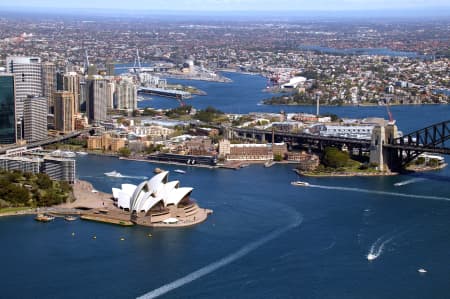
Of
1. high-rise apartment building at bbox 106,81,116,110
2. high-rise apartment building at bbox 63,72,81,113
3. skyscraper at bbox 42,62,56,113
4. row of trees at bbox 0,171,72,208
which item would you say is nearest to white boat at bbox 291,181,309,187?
row of trees at bbox 0,171,72,208

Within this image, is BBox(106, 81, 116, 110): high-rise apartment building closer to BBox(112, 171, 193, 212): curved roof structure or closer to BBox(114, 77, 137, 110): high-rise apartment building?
BBox(114, 77, 137, 110): high-rise apartment building

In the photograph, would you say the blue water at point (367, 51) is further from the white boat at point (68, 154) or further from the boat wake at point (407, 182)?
the boat wake at point (407, 182)

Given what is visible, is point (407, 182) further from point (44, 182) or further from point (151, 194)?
point (44, 182)

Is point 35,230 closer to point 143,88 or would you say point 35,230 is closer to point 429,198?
point 429,198

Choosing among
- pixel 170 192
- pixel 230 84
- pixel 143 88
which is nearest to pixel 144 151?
pixel 170 192

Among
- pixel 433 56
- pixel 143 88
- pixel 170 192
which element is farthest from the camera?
pixel 433 56

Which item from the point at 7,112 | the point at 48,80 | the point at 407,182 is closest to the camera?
the point at 407,182

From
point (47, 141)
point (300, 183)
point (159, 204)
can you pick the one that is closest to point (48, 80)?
point (47, 141)

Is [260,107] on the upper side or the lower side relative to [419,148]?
lower
